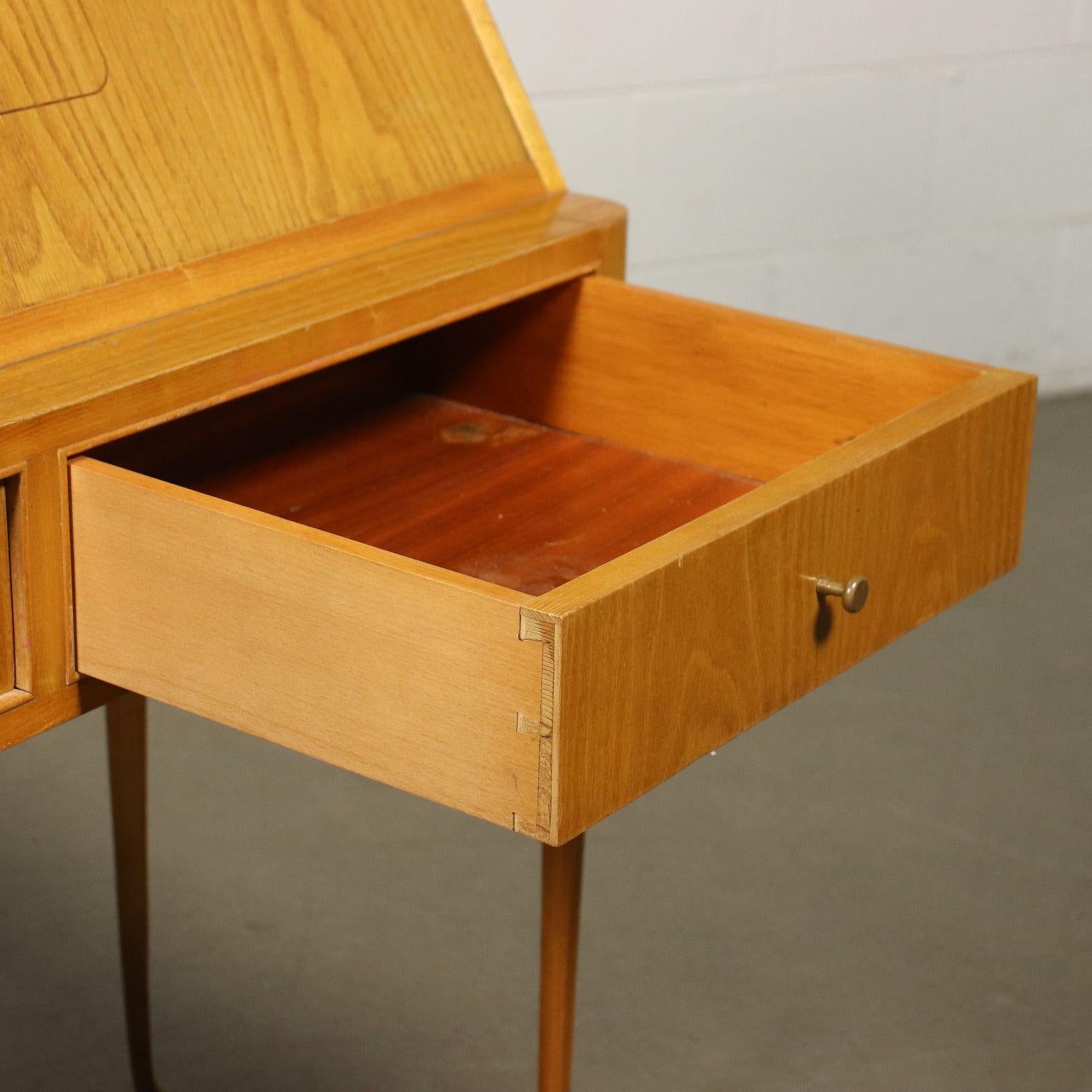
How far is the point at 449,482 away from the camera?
1.09 metres

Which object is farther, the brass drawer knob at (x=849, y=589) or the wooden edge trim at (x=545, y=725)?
the brass drawer knob at (x=849, y=589)

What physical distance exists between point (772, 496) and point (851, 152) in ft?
6.60

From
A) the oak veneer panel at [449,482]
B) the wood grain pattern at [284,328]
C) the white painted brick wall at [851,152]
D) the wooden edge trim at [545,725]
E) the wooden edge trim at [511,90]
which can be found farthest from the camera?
the white painted brick wall at [851,152]

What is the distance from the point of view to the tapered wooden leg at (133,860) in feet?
4.59

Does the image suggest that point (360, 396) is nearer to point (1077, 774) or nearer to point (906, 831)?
point (906, 831)

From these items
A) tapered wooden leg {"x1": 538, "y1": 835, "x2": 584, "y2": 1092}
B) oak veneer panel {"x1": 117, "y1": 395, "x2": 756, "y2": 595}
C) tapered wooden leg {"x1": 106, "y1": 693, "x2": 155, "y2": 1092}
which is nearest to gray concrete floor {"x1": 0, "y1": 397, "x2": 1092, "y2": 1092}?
tapered wooden leg {"x1": 106, "y1": 693, "x2": 155, "y2": 1092}

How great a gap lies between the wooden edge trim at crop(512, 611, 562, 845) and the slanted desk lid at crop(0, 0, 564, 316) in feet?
0.99

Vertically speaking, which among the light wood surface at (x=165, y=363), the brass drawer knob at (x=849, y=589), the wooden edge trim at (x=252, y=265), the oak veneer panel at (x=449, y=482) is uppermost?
the wooden edge trim at (x=252, y=265)

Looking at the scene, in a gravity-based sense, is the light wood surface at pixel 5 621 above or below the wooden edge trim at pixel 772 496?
below

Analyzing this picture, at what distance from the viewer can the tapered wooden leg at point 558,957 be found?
122 centimetres

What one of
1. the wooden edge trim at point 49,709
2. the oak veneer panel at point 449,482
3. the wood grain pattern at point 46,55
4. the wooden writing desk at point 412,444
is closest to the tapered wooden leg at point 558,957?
the wooden writing desk at point 412,444

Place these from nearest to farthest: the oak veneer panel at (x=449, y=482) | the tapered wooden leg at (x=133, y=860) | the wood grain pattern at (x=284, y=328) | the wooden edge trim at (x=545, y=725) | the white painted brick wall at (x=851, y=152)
→ the wooden edge trim at (x=545, y=725) < the wood grain pattern at (x=284, y=328) < the oak veneer panel at (x=449, y=482) < the tapered wooden leg at (x=133, y=860) < the white painted brick wall at (x=851, y=152)

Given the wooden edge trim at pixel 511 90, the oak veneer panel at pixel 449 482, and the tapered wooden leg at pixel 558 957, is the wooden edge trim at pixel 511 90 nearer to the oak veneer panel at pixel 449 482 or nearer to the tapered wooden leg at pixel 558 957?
the oak veneer panel at pixel 449 482

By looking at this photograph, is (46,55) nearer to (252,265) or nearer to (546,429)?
(252,265)
